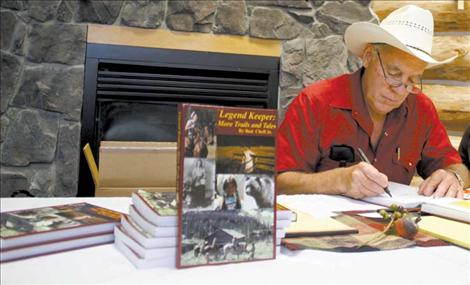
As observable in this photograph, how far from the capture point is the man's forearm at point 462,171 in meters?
1.94

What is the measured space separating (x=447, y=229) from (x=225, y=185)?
23.0 inches

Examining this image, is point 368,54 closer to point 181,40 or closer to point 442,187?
point 442,187

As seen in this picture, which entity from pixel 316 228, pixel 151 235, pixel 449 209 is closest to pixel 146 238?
pixel 151 235

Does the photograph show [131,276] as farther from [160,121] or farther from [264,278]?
[160,121]

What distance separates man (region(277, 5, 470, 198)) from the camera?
179 centimetres

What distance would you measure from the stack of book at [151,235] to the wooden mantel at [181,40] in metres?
2.08

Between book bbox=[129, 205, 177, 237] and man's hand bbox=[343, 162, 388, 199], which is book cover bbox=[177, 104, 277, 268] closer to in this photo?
book bbox=[129, 205, 177, 237]

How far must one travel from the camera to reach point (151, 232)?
28.6 inches

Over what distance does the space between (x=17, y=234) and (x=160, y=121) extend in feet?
7.43

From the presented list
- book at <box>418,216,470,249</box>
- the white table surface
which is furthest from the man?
the white table surface

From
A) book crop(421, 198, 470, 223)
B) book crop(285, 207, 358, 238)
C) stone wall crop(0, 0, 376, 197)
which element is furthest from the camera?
stone wall crop(0, 0, 376, 197)

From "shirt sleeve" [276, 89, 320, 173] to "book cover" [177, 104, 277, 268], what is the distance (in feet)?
3.46

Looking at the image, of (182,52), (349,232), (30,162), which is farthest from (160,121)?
(349,232)

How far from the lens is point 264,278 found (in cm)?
69
